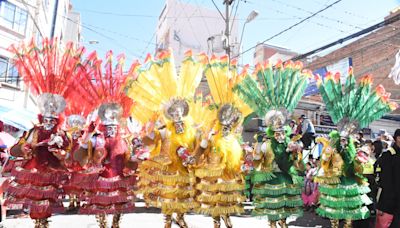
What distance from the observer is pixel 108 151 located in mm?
3818

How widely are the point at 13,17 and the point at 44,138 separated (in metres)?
10.5

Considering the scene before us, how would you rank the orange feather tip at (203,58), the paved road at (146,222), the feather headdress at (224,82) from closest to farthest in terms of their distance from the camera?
the feather headdress at (224,82)
the orange feather tip at (203,58)
the paved road at (146,222)

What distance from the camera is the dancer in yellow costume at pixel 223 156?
12.7 feet

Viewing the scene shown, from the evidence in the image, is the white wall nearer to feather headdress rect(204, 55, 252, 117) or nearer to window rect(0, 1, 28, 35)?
window rect(0, 1, 28, 35)

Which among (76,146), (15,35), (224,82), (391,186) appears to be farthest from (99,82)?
(15,35)

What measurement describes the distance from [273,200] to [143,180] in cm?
168

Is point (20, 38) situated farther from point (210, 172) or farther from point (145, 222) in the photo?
point (210, 172)

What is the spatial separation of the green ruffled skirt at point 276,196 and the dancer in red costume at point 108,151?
1458 millimetres

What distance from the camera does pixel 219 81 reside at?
4.28 metres

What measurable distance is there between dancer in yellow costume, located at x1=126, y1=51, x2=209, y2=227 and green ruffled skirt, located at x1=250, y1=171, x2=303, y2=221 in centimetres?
76

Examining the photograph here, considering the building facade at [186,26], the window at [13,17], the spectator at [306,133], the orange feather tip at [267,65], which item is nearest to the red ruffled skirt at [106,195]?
the orange feather tip at [267,65]

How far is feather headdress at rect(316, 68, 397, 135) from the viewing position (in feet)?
13.1

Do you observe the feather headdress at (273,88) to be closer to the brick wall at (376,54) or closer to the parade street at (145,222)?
the parade street at (145,222)

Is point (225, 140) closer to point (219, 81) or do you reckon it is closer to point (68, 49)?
point (219, 81)
